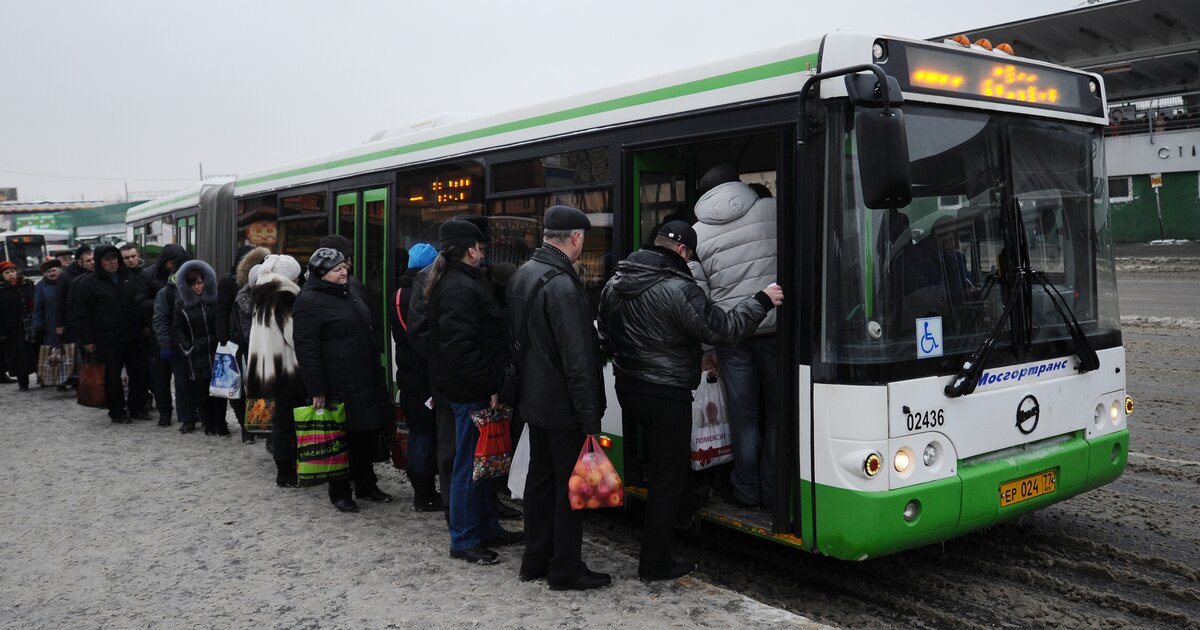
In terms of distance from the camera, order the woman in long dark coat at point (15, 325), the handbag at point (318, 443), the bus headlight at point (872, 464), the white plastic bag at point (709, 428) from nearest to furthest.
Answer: the bus headlight at point (872, 464) → the white plastic bag at point (709, 428) → the handbag at point (318, 443) → the woman in long dark coat at point (15, 325)

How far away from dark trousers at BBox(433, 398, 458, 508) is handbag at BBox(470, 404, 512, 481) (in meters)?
0.25

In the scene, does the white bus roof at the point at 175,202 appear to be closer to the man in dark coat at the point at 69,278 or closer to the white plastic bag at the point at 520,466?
the man in dark coat at the point at 69,278

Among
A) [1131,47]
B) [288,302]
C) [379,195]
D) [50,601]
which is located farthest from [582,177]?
[1131,47]

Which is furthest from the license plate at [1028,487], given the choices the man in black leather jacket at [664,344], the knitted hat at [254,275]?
the knitted hat at [254,275]

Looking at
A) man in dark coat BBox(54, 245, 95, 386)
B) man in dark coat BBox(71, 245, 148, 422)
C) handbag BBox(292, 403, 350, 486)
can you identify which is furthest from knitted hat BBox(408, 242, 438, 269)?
man in dark coat BBox(54, 245, 95, 386)

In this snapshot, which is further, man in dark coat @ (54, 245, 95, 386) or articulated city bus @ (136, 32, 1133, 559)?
man in dark coat @ (54, 245, 95, 386)

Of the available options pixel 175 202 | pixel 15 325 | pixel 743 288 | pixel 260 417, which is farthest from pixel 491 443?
pixel 175 202

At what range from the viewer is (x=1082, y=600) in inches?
191

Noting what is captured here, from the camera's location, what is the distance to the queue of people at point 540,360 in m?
4.73

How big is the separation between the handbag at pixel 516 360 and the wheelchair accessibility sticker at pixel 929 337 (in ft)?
5.95

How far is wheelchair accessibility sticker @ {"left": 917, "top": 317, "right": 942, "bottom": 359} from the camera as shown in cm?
459

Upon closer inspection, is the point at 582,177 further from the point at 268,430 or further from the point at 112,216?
the point at 112,216

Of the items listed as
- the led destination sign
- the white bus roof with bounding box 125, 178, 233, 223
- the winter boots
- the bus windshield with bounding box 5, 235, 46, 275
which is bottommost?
the winter boots

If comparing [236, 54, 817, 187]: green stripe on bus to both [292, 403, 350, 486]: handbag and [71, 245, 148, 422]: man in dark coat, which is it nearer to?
[292, 403, 350, 486]: handbag
